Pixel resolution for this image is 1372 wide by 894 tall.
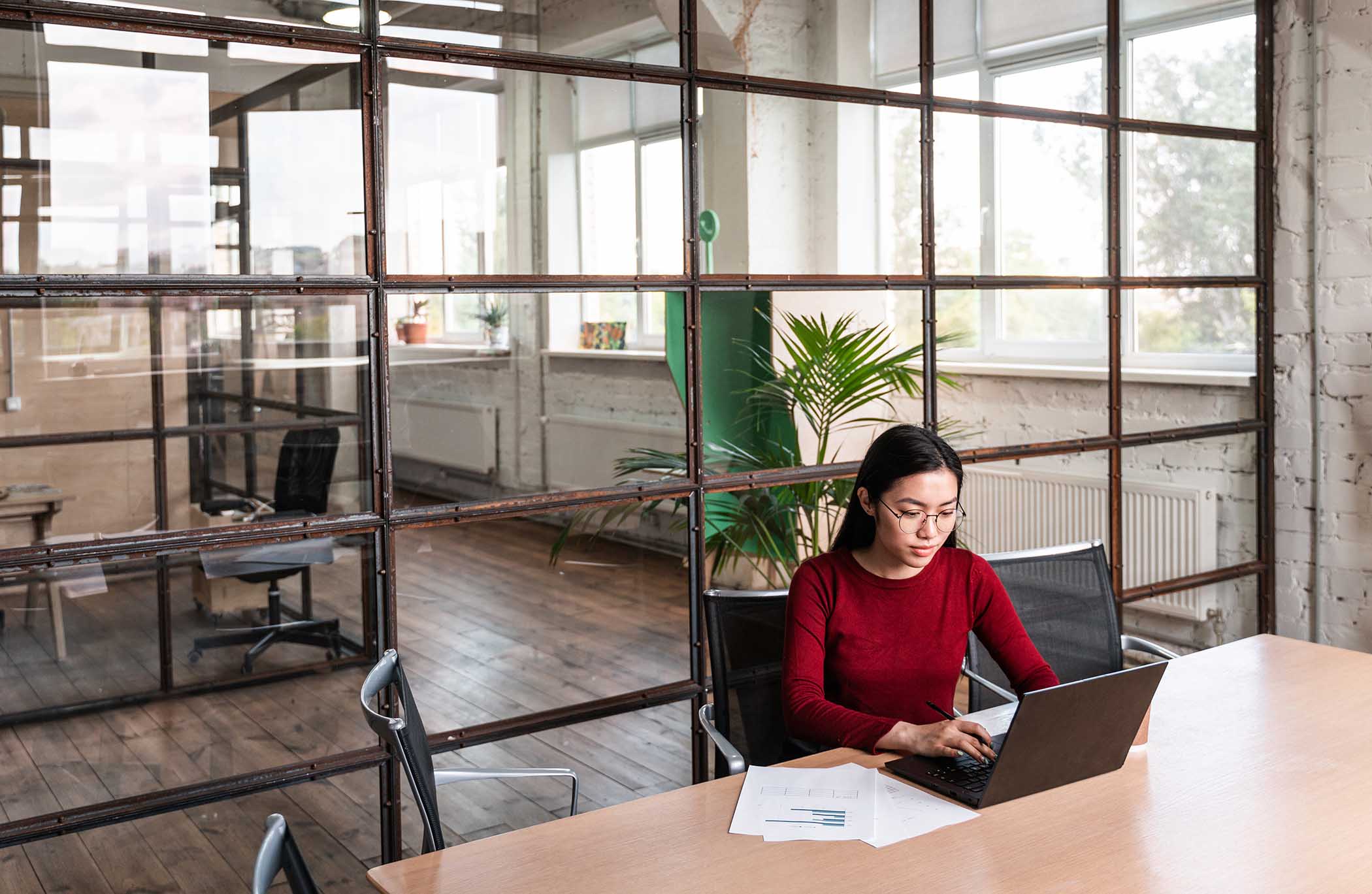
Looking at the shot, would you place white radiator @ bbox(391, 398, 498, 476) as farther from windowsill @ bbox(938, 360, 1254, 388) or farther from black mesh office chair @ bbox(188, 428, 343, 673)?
windowsill @ bbox(938, 360, 1254, 388)

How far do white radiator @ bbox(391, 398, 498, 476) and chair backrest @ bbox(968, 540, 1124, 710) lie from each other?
3.64 ft

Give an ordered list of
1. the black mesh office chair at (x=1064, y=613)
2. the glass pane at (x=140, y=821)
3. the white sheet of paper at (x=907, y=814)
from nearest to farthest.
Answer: the white sheet of paper at (x=907, y=814), the glass pane at (x=140, y=821), the black mesh office chair at (x=1064, y=613)

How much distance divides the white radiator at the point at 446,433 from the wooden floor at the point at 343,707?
0.46 ft

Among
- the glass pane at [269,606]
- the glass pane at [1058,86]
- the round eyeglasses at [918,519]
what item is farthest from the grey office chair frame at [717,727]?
the glass pane at [1058,86]

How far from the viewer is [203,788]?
2.13m

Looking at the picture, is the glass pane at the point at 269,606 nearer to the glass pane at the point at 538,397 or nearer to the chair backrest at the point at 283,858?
the glass pane at the point at 538,397

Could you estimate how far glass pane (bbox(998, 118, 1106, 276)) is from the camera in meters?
3.27

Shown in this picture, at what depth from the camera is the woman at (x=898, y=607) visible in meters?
2.17

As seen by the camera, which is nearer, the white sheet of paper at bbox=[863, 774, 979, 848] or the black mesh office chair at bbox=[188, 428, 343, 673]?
the white sheet of paper at bbox=[863, 774, 979, 848]

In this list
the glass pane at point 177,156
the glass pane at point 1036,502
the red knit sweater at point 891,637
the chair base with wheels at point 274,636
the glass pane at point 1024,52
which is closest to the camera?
the glass pane at point 177,156

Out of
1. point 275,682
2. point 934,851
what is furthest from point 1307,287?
point 275,682

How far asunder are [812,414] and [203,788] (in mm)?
1559

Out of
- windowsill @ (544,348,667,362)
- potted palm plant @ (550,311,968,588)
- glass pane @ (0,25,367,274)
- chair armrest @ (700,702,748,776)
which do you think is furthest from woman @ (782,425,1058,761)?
glass pane @ (0,25,367,274)

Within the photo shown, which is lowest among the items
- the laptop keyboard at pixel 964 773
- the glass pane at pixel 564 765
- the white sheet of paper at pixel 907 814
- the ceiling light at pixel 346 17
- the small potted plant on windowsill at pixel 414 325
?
the glass pane at pixel 564 765
